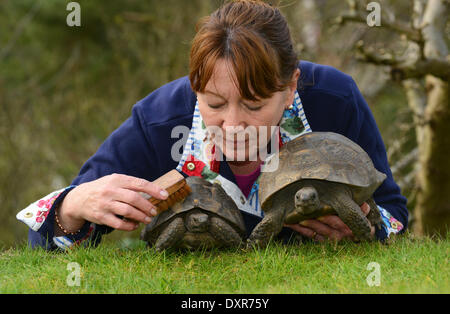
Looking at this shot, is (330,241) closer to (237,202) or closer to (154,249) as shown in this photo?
(237,202)

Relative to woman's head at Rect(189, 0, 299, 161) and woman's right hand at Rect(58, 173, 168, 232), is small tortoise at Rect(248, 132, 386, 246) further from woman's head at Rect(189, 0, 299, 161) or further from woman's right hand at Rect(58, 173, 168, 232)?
woman's right hand at Rect(58, 173, 168, 232)

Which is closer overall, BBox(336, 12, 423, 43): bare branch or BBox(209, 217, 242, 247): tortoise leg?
BBox(209, 217, 242, 247): tortoise leg

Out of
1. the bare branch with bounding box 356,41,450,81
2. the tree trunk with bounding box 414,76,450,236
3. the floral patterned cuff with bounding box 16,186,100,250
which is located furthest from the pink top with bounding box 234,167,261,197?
the tree trunk with bounding box 414,76,450,236

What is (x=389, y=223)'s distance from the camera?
3150mm

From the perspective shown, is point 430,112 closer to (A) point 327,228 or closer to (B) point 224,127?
(A) point 327,228

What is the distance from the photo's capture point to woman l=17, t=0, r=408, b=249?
2.63m

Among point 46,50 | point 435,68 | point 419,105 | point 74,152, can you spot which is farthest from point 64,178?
point 435,68

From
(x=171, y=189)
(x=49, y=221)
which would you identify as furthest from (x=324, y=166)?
(x=49, y=221)

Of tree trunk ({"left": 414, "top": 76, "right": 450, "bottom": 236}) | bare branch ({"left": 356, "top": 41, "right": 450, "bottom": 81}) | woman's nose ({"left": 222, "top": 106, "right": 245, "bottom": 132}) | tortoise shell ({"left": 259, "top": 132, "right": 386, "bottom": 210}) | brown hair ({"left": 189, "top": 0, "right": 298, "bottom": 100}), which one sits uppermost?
brown hair ({"left": 189, "top": 0, "right": 298, "bottom": 100})

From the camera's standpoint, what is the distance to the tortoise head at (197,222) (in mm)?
2744

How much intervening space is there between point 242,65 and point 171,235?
0.95 m

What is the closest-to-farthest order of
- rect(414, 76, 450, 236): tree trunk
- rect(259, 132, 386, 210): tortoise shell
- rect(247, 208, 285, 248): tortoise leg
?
rect(259, 132, 386, 210): tortoise shell
rect(247, 208, 285, 248): tortoise leg
rect(414, 76, 450, 236): tree trunk

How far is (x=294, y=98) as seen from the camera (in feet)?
10.3

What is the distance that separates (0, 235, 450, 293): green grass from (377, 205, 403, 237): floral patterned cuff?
0.12m
